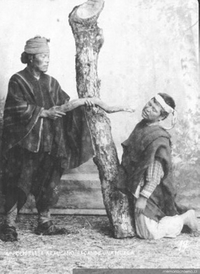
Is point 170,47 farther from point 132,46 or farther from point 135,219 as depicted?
point 135,219

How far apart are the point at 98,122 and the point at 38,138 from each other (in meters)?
0.54

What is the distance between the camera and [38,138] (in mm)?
4539

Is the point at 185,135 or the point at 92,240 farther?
the point at 185,135

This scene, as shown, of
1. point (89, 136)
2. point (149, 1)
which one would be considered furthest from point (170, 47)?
point (89, 136)

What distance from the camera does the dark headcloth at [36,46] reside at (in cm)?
459

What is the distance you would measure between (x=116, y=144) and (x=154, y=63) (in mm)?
873

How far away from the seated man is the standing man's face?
3.15 ft

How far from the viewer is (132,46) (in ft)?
16.9

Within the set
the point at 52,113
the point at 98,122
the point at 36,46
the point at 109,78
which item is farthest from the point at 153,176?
the point at 36,46

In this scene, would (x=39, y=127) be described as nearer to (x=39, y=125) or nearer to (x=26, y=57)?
(x=39, y=125)

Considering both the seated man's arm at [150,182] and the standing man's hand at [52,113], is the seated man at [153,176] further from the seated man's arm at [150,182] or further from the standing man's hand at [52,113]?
the standing man's hand at [52,113]

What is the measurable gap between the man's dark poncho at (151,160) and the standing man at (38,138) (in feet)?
1.23

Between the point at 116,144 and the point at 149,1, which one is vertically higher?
the point at 149,1

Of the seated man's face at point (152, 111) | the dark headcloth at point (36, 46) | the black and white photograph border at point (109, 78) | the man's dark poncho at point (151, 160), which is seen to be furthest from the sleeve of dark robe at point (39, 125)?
the seated man's face at point (152, 111)
